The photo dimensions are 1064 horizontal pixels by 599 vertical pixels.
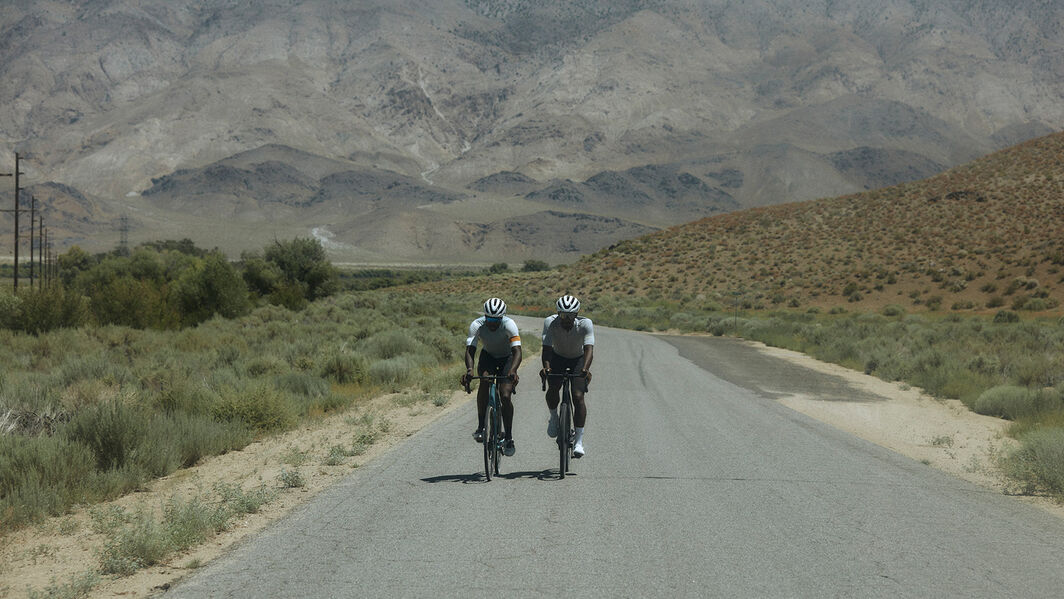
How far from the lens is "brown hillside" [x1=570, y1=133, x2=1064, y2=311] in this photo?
51781 millimetres

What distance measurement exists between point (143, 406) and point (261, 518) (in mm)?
4953

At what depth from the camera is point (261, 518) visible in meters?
7.96

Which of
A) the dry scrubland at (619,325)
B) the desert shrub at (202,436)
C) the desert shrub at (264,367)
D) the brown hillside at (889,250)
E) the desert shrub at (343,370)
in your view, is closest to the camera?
the dry scrubland at (619,325)

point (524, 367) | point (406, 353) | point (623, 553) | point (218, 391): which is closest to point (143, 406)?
point (218, 391)

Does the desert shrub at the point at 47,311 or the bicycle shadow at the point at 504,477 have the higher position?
the desert shrub at the point at 47,311

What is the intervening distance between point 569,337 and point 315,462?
3796mm

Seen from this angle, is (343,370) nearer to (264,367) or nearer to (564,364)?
(264,367)

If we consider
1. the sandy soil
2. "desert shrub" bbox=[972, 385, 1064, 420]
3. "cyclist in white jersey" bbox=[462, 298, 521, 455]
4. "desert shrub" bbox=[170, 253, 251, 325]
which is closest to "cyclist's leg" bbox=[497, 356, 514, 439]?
"cyclist in white jersey" bbox=[462, 298, 521, 455]

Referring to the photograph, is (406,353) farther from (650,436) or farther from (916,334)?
(916,334)

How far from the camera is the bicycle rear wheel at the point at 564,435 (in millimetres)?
9430

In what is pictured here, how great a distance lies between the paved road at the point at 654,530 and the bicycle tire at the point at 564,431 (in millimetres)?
213

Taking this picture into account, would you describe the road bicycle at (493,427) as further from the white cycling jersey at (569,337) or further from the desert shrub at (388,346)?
the desert shrub at (388,346)

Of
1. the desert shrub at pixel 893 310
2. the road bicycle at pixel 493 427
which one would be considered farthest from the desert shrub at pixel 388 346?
the desert shrub at pixel 893 310

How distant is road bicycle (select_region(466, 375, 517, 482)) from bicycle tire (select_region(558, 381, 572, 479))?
0.73 metres
